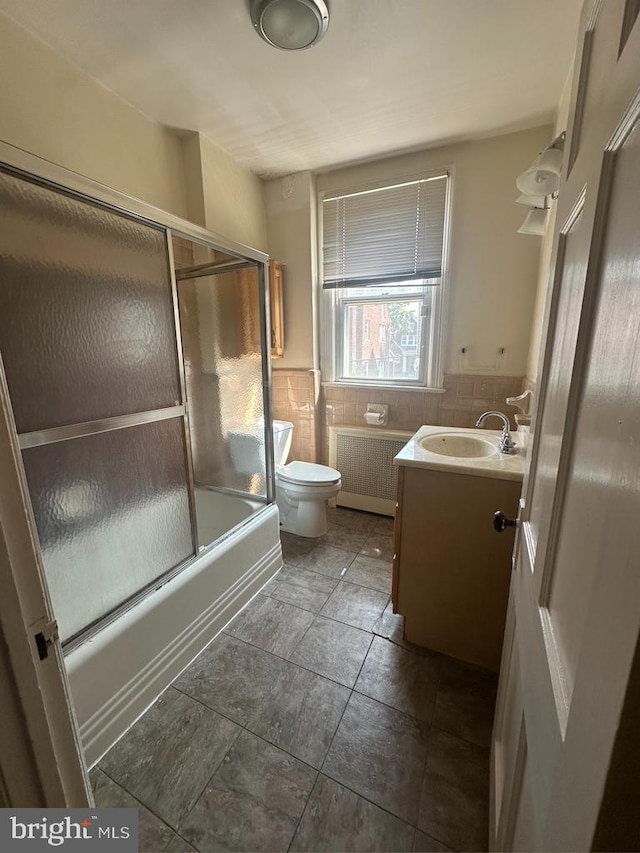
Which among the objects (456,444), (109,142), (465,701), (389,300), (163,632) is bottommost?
(465,701)

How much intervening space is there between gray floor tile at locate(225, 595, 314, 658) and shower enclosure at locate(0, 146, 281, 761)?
8 centimetres

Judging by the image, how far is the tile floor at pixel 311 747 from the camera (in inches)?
38.7

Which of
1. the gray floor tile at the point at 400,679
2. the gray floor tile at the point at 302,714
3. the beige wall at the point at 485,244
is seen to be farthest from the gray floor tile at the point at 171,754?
the beige wall at the point at 485,244

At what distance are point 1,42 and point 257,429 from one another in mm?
1853

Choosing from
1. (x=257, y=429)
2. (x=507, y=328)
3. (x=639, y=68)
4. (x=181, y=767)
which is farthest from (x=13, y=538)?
(x=507, y=328)

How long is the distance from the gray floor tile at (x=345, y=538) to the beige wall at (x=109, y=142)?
2196 mm

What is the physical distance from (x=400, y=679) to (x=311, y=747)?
44 cm

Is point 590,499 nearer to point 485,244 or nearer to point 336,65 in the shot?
point 336,65

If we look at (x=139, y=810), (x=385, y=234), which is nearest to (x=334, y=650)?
(x=139, y=810)

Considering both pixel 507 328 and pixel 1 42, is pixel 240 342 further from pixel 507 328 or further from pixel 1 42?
pixel 507 328

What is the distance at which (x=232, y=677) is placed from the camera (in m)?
1.43

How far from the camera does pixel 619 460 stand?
0.31m

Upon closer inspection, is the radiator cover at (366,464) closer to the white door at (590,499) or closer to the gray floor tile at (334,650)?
the gray floor tile at (334,650)

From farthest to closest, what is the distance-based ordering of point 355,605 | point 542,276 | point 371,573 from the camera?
1. point 371,573
2. point 542,276
3. point 355,605
